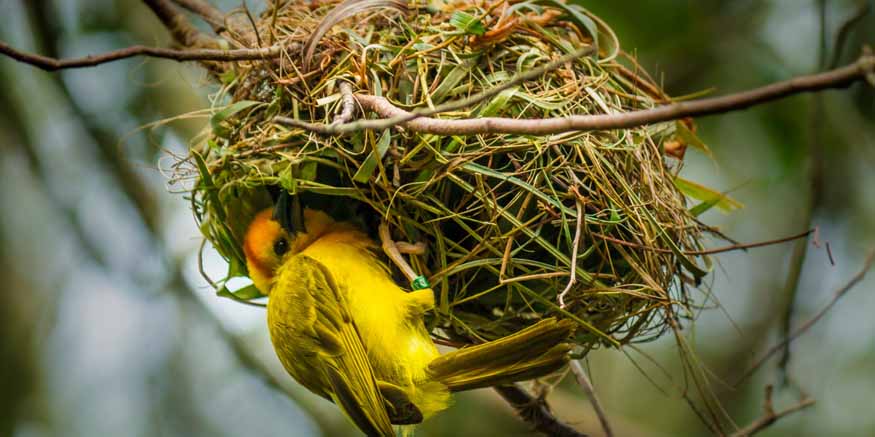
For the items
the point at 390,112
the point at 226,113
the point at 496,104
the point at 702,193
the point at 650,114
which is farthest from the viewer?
the point at 702,193

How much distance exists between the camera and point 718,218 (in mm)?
3352

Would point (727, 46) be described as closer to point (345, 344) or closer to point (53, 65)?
point (345, 344)

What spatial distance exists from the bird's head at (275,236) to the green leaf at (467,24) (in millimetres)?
563

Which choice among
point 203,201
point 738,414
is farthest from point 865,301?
point 203,201

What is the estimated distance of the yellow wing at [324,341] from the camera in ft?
5.57

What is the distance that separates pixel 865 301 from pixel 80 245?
11.6 ft

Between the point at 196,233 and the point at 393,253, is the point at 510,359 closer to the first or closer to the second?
the point at 393,253

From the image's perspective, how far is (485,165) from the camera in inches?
60.7

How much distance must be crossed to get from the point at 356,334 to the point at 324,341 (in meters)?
0.07

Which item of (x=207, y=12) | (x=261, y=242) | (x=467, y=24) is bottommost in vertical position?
(x=261, y=242)

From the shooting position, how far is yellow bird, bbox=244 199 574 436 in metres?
1.69

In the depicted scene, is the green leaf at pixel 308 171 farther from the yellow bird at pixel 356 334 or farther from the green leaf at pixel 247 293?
the green leaf at pixel 247 293

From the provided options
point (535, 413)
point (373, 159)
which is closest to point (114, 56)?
point (373, 159)

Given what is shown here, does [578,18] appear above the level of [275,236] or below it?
above
